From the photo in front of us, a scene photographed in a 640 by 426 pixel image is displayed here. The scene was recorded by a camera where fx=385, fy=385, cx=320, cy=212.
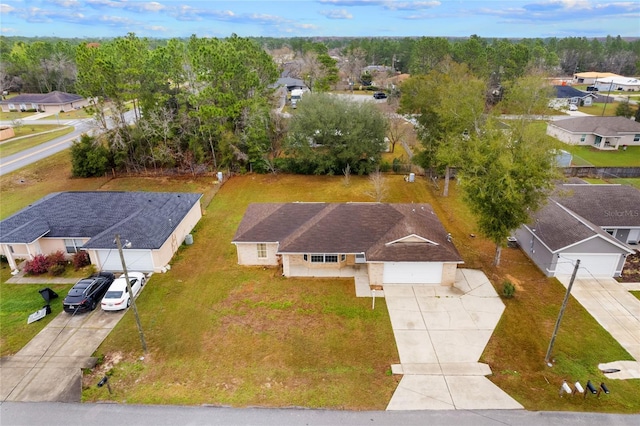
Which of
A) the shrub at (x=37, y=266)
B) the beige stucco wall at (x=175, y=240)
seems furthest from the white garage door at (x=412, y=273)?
the shrub at (x=37, y=266)

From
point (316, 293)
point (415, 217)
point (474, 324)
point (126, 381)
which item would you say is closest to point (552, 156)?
point (415, 217)

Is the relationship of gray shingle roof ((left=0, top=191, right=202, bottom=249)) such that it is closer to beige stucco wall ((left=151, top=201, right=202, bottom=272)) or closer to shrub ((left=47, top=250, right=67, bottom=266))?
beige stucco wall ((left=151, top=201, right=202, bottom=272))

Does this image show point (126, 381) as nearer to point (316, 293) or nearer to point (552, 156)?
point (316, 293)

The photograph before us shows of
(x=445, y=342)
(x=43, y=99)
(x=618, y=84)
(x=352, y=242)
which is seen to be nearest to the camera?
(x=445, y=342)

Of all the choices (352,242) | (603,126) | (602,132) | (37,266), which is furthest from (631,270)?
(37,266)

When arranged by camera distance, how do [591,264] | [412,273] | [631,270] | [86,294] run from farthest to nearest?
[631,270]
[591,264]
[412,273]
[86,294]

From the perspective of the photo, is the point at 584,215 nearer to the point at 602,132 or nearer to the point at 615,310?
the point at 615,310
